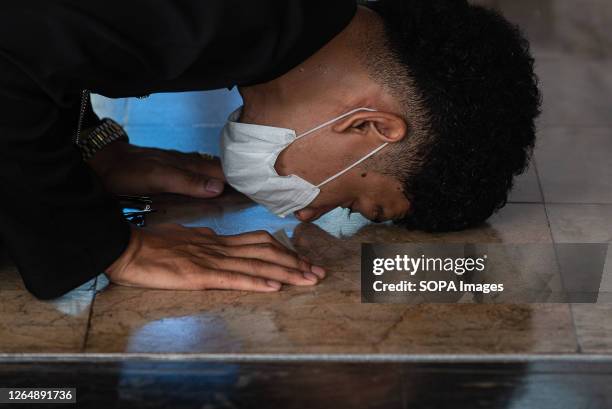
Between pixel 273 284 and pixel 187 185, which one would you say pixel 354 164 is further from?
pixel 187 185

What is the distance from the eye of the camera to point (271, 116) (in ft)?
7.64

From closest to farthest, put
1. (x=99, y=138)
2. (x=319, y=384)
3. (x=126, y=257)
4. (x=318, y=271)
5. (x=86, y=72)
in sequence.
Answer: (x=86, y=72), (x=319, y=384), (x=126, y=257), (x=318, y=271), (x=99, y=138)

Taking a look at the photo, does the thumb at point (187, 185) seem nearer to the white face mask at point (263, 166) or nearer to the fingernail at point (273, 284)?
the white face mask at point (263, 166)

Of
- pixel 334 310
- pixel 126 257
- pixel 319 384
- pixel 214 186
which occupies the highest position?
pixel 214 186

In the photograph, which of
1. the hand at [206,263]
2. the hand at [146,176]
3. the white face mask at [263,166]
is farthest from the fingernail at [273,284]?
the hand at [146,176]

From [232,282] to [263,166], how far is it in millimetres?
280

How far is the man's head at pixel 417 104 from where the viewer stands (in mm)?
2217

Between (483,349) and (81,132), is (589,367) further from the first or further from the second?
(81,132)

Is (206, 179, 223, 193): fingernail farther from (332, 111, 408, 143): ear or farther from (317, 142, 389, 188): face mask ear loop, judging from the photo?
(332, 111, 408, 143): ear

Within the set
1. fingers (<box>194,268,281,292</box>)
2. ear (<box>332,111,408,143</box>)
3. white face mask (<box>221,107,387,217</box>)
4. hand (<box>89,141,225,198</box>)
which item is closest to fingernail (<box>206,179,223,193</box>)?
hand (<box>89,141,225,198</box>)

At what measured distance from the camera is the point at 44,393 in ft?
7.02

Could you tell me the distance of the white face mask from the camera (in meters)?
2.35

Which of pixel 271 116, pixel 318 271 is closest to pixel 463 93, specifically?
pixel 271 116

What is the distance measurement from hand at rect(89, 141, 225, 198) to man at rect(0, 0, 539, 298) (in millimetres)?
282
